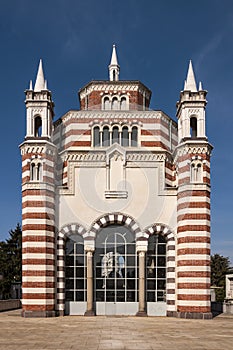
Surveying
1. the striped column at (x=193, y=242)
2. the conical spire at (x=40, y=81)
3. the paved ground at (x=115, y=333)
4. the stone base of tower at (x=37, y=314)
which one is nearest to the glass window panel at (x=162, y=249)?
the striped column at (x=193, y=242)

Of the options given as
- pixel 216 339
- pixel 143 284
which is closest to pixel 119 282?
pixel 143 284

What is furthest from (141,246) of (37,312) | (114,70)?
(114,70)

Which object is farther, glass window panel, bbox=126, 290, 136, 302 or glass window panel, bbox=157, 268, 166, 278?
glass window panel, bbox=157, 268, 166, 278

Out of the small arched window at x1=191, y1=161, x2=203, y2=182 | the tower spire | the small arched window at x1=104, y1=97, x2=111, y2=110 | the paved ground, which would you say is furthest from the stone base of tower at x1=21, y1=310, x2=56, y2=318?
the tower spire

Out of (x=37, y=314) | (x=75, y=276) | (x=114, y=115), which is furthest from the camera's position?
(x=114, y=115)

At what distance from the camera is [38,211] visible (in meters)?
26.2

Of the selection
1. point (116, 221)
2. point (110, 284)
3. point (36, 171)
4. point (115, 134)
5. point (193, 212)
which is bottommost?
point (110, 284)

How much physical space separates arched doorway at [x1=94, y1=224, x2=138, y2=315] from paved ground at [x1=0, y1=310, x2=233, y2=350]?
1.46 metres

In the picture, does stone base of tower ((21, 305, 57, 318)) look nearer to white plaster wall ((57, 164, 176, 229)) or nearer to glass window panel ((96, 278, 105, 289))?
glass window panel ((96, 278, 105, 289))

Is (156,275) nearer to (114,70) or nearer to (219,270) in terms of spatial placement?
(114,70)

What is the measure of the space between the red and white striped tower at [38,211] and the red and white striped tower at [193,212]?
672 cm

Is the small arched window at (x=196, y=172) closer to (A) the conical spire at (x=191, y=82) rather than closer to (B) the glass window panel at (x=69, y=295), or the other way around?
(A) the conical spire at (x=191, y=82)

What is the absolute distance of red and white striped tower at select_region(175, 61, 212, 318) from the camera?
997 inches

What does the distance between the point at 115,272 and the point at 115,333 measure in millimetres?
8002
